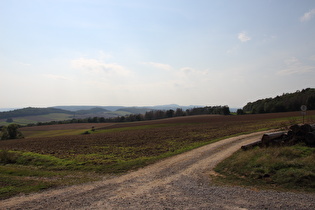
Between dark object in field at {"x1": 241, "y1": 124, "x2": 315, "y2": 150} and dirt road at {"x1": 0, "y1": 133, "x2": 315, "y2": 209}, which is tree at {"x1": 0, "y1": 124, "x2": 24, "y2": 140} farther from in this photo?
dark object in field at {"x1": 241, "y1": 124, "x2": 315, "y2": 150}

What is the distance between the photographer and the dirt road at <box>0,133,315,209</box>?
25.1 feet

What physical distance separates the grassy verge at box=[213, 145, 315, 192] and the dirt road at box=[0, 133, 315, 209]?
96 centimetres

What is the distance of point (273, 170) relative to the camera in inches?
420

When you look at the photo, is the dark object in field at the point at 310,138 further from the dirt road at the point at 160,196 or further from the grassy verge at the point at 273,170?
the dirt road at the point at 160,196

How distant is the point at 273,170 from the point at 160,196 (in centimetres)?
635

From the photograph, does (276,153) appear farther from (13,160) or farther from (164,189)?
(13,160)

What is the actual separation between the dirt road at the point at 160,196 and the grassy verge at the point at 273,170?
963 mm

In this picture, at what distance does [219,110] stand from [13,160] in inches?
3933

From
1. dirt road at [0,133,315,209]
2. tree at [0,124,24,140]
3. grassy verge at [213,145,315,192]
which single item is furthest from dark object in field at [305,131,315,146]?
tree at [0,124,24,140]

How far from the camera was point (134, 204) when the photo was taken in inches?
318

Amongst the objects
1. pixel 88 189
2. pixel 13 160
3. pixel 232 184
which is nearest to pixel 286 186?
pixel 232 184

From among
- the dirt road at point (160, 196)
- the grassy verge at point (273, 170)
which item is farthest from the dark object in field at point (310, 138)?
the dirt road at point (160, 196)

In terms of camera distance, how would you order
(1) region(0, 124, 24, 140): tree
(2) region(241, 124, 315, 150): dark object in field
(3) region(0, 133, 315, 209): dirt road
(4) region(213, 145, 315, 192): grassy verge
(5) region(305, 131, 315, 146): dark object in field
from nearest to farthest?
(3) region(0, 133, 315, 209): dirt road
(4) region(213, 145, 315, 192): grassy verge
(5) region(305, 131, 315, 146): dark object in field
(2) region(241, 124, 315, 150): dark object in field
(1) region(0, 124, 24, 140): tree

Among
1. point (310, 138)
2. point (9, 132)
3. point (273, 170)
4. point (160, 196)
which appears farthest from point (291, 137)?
point (9, 132)
